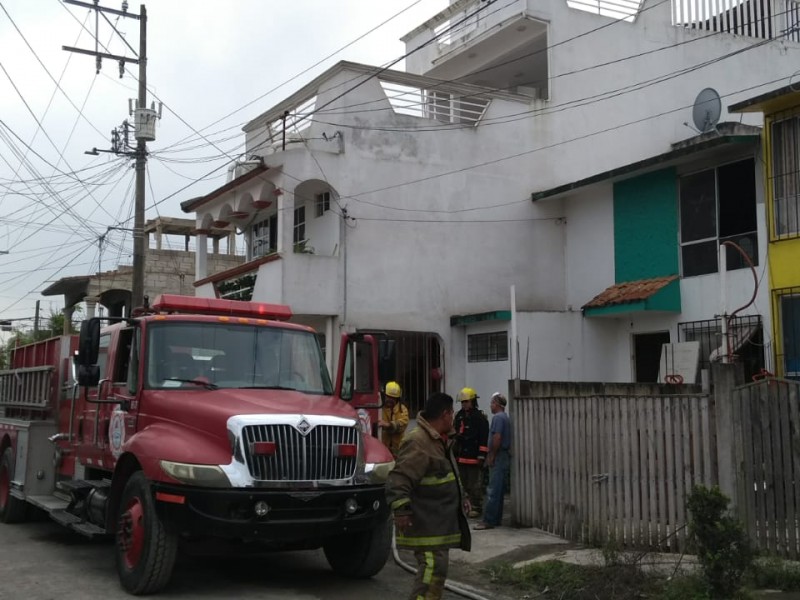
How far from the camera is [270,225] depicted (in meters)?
22.6

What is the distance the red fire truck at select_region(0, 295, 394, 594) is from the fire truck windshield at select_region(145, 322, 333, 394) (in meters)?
0.01

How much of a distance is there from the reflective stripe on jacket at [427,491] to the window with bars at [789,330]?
9.32 meters

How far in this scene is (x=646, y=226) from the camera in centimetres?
1712

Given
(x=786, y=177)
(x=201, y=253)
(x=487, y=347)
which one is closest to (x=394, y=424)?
(x=487, y=347)

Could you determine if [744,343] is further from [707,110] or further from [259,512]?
[259,512]

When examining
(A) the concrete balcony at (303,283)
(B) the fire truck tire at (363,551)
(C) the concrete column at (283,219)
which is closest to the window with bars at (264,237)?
(C) the concrete column at (283,219)

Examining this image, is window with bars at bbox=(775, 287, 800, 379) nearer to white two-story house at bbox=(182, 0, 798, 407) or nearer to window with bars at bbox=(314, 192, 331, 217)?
white two-story house at bbox=(182, 0, 798, 407)

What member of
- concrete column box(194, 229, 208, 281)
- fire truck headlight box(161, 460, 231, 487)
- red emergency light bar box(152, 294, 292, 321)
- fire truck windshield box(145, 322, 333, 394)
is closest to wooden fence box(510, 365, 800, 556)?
fire truck windshield box(145, 322, 333, 394)

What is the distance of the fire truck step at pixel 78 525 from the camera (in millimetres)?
8383

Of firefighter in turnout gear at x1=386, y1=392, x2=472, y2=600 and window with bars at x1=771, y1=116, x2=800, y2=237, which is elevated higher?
window with bars at x1=771, y1=116, x2=800, y2=237

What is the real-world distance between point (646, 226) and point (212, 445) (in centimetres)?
1191

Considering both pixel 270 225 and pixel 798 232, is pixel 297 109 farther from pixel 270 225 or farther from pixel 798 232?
pixel 798 232

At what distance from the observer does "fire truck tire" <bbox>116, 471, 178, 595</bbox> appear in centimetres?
742

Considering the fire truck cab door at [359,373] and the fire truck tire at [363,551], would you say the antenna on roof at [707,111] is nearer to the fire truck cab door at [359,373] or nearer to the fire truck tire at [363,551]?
the fire truck cab door at [359,373]
